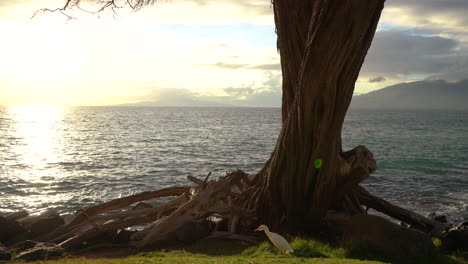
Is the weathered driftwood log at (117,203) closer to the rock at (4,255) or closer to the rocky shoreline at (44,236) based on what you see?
the rocky shoreline at (44,236)

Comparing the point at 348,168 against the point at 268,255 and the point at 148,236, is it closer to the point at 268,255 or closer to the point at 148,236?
the point at 268,255

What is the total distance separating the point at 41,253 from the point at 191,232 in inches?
135

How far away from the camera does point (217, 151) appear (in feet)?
141

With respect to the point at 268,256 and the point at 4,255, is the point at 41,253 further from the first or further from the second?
the point at 268,256

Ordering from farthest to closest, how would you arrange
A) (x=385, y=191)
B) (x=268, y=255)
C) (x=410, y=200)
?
(x=385, y=191), (x=410, y=200), (x=268, y=255)

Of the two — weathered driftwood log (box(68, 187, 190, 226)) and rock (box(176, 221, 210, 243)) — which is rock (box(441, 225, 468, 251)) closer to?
rock (box(176, 221, 210, 243))

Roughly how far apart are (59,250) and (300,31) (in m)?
7.74

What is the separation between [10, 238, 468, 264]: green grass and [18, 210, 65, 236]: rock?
7.37 feet

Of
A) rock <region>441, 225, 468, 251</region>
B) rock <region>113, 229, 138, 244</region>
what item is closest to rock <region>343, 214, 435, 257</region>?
rock <region>441, 225, 468, 251</region>

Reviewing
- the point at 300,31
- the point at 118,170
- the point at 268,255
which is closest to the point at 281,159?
the point at 268,255

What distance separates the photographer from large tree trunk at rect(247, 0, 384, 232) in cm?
866

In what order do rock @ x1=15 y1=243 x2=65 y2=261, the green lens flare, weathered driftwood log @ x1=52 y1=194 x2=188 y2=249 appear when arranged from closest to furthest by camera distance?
rock @ x1=15 y1=243 x2=65 y2=261, the green lens flare, weathered driftwood log @ x1=52 y1=194 x2=188 y2=249

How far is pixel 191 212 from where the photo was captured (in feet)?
35.7

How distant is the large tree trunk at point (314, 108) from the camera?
8.66m
